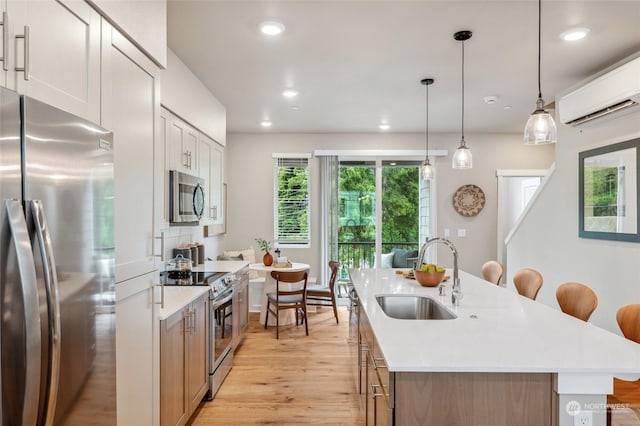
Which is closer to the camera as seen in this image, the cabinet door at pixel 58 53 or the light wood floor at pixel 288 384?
the cabinet door at pixel 58 53

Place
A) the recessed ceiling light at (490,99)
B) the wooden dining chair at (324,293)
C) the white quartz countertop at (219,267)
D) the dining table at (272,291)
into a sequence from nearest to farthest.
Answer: the white quartz countertop at (219,267)
the recessed ceiling light at (490,99)
the dining table at (272,291)
the wooden dining chair at (324,293)

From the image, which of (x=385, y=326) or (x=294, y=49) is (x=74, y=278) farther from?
(x=294, y=49)

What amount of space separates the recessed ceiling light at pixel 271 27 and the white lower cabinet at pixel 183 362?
191 cm

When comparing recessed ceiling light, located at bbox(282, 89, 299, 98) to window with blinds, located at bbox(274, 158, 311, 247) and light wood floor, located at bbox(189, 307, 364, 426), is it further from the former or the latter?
light wood floor, located at bbox(189, 307, 364, 426)

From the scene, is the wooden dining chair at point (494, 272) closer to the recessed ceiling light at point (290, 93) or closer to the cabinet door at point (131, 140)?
the recessed ceiling light at point (290, 93)

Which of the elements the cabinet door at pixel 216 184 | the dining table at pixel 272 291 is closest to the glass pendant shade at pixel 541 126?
the cabinet door at pixel 216 184

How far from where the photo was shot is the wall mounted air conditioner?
2859 mm

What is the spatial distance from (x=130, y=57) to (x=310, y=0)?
1114mm

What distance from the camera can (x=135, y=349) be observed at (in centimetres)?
→ 185

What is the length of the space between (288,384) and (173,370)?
4.31 ft

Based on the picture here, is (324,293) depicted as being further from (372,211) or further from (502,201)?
(502,201)

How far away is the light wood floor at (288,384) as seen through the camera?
2797 millimetres

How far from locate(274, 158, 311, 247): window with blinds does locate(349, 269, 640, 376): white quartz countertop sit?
381 centimetres

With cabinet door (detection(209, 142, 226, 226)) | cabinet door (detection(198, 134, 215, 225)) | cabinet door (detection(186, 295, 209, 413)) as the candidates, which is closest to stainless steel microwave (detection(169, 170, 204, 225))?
cabinet door (detection(198, 134, 215, 225))
